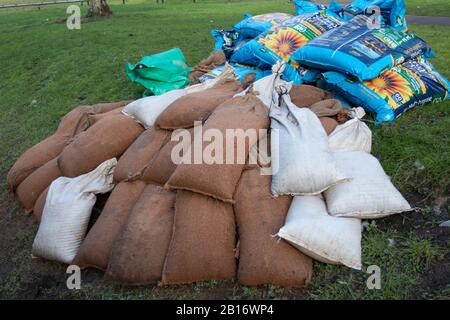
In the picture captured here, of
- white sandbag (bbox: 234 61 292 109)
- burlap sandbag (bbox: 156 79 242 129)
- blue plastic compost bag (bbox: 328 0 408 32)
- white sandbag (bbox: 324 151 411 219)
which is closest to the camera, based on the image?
white sandbag (bbox: 324 151 411 219)

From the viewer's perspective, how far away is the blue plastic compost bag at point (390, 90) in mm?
3271

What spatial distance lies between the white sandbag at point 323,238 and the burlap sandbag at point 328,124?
2.63ft

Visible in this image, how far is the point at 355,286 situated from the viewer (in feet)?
6.85

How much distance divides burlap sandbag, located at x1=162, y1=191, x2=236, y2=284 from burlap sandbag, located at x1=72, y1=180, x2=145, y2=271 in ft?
1.40

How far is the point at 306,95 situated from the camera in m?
3.27

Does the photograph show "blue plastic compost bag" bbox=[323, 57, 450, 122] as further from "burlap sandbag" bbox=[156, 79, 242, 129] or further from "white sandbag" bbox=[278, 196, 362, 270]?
"white sandbag" bbox=[278, 196, 362, 270]

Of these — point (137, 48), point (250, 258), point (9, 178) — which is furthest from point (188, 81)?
point (137, 48)

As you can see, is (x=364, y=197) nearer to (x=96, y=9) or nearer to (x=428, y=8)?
(x=428, y=8)

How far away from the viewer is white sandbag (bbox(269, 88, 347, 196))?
2.28 meters

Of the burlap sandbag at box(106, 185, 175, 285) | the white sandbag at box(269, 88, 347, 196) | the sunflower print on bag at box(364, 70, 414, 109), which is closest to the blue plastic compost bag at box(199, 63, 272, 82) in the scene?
the sunflower print on bag at box(364, 70, 414, 109)

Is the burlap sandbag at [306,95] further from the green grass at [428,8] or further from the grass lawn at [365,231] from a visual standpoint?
the green grass at [428,8]

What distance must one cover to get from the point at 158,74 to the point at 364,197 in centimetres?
288
